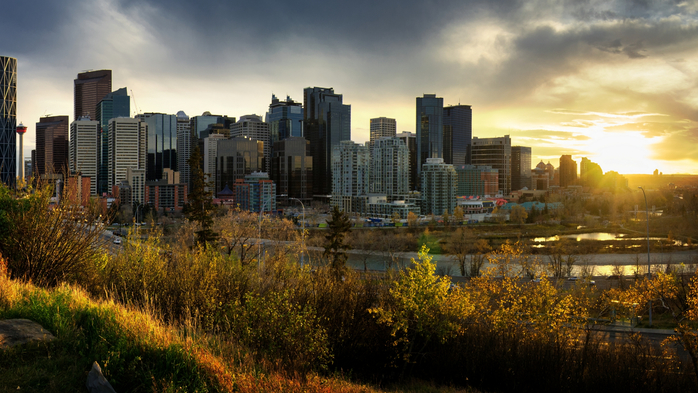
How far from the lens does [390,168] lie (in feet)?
537

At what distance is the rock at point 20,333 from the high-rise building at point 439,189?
139 metres

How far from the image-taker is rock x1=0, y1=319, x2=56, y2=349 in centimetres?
719

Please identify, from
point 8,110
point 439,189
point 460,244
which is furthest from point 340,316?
point 439,189

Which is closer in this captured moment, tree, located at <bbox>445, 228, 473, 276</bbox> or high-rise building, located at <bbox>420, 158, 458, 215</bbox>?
tree, located at <bbox>445, 228, 473, 276</bbox>

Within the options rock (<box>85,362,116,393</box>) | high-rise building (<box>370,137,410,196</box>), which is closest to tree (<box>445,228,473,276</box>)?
rock (<box>85,362,116,393</box>)

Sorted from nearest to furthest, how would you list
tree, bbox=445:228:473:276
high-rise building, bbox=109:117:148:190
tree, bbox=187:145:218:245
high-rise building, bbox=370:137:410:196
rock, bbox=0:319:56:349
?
1. rock, bbox=0:319:56:349
2. tree, bbox=187:145:218:245
3. tree, bbox=445:228:473:276
4. high-rise building, bbox=370:137:410:196
5. high-rise building, bbox=109:117:148:190

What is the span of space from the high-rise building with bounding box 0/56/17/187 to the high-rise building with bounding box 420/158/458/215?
109 meters

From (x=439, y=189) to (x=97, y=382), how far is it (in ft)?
467

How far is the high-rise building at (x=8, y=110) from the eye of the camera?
97750 mm

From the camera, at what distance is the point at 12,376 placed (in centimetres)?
648

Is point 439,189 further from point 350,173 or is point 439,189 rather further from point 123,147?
point 123,147

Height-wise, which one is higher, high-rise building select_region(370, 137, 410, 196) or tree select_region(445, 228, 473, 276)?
high-rise building select_region(370, 137, 410, 196)

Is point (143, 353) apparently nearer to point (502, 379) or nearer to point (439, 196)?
point (502, 379)

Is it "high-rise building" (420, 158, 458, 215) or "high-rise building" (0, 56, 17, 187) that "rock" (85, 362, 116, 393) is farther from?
"high-rise building" (420, 158, 458, 215)
